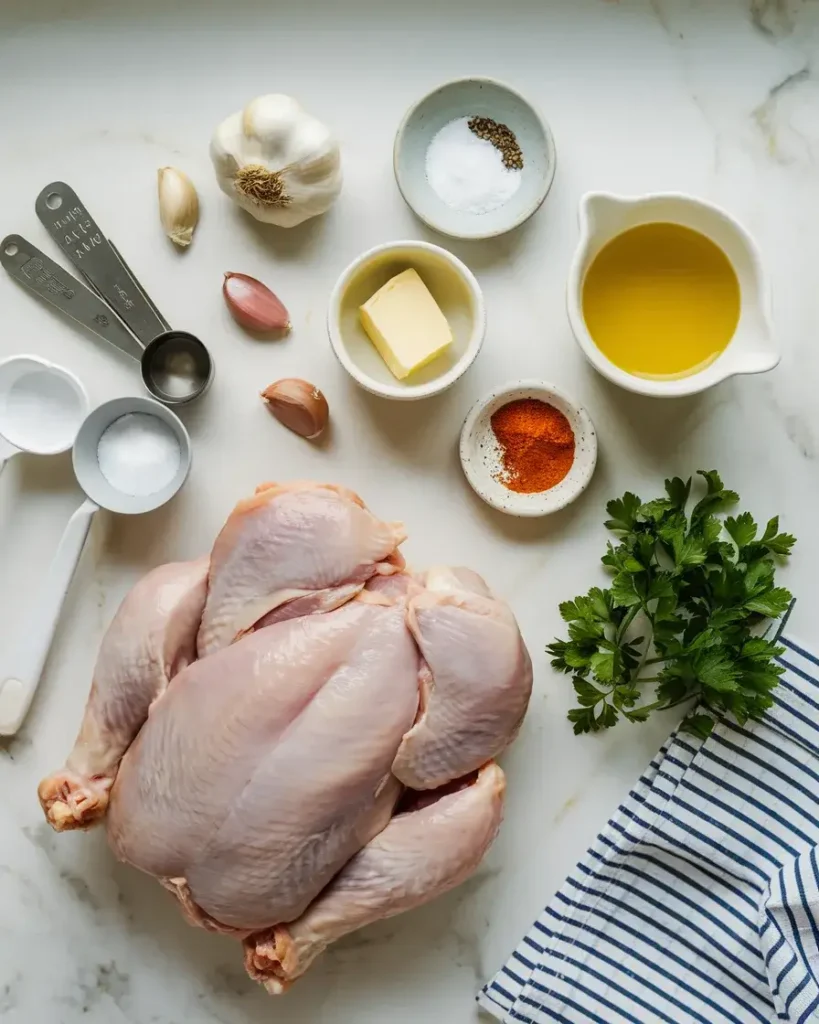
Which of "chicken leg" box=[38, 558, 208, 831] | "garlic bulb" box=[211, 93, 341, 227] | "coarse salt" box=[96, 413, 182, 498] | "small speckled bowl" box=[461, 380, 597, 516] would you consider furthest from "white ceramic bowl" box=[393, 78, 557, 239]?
"chicken leg" box=[38, 558, 208, 831]

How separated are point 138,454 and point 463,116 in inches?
27.4

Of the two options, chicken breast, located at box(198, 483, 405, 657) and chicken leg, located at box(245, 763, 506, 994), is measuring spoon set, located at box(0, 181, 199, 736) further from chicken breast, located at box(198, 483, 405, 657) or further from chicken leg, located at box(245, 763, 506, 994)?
chicken leg, located at box(245, 763, 506, 994)

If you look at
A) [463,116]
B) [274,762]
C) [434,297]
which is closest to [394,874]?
[274,762]

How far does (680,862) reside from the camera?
4.79 ft

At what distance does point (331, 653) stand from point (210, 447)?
45cm

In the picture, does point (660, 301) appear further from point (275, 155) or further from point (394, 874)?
point (394, 874)

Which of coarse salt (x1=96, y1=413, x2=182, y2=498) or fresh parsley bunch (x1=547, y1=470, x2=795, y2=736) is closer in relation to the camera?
fresh parsley bunch (x1=547, y1=470, x2=795, y2=736)

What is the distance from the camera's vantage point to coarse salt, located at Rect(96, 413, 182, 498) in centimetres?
150

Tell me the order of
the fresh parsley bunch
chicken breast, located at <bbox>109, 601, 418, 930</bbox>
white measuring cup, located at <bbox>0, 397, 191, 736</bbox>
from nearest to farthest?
chicken breast, located at <bbox>109, 601, 418, 930</bbox> < the fresh parsley bunch < white measuring cup, located at <bbox>0, 397, 191, 736</bbox>

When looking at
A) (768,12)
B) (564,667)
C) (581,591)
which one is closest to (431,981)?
(564,667)

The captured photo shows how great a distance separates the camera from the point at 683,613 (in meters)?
1.49

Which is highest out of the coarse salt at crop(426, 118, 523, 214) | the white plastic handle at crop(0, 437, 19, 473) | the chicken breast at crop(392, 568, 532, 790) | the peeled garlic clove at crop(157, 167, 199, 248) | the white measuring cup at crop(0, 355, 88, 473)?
the coarse salt at crop(426, 118, 523, 214)

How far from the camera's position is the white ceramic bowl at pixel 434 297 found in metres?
1.44

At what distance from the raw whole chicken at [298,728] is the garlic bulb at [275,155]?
1.43ft
